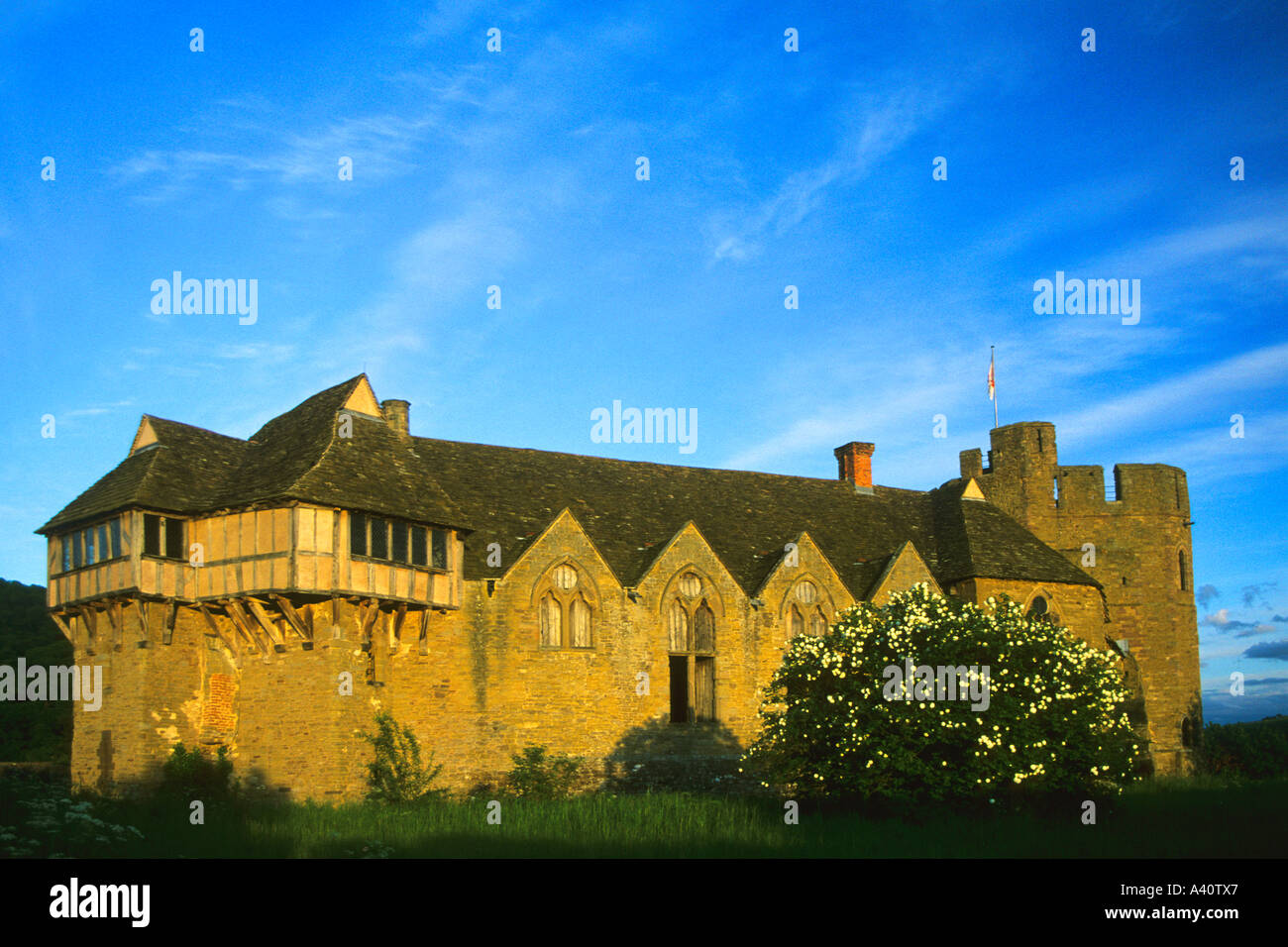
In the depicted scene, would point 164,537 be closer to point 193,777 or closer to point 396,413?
point 193,777

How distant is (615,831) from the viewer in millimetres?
24969

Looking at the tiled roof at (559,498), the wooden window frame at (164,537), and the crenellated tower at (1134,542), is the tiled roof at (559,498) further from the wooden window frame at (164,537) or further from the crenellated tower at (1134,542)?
the crenellated tower at (1134,542)

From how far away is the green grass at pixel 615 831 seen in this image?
22672 mm

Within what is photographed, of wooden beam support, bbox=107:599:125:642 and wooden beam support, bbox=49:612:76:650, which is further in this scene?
wooden beam support, bbox=49:612:76:650

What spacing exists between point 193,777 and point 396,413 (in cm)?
1284

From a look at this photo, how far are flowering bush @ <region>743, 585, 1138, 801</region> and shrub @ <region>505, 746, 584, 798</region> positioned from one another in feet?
22.3

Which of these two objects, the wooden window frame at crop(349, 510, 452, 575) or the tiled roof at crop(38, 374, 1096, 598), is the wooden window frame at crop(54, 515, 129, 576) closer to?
the tiled roof at crop(38, 374, 1096, 598)

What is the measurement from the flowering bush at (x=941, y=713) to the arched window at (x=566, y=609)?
8.06 m

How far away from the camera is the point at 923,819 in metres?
25.8

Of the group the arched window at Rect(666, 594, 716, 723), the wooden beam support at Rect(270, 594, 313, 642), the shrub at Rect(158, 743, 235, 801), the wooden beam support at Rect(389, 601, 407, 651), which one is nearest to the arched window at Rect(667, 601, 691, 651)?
the arched window at Rect(666, 594, 716, 723)

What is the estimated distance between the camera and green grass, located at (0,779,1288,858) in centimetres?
2267

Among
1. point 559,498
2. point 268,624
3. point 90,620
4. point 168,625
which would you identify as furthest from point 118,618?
point 559,498
